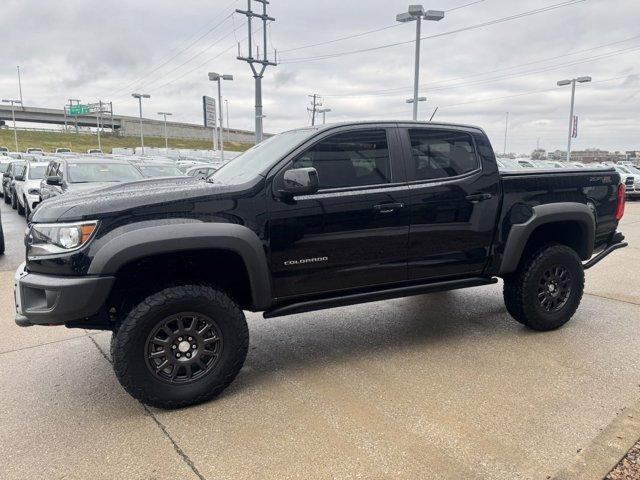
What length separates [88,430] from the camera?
121 inches

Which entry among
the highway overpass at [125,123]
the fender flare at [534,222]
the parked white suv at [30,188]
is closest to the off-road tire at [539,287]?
the fender flare at [534,222]

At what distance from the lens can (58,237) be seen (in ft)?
10.1

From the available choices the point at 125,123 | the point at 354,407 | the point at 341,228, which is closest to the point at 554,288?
the point at 341,228

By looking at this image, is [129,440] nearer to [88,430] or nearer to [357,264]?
[88,430]

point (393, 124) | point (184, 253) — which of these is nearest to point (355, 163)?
point (393, 124)

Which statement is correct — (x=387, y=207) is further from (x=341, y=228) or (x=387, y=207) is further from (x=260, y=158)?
(x=260, y=158)

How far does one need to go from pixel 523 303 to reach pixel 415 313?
3.96 feet

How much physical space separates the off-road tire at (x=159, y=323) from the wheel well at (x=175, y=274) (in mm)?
177

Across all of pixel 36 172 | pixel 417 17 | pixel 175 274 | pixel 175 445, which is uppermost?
pixel 417 17

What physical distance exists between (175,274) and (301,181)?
1107 millimetres

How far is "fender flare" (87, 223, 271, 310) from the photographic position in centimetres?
300

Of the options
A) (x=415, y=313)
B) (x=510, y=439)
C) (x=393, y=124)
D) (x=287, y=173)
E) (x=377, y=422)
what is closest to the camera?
(x=510, y=439)

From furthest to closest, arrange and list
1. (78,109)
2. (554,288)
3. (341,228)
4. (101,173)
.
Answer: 1. (78,109)
2. (101,173)
3. (554,288)
4. (341,228)

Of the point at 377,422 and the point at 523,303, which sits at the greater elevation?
the point at 523,303
